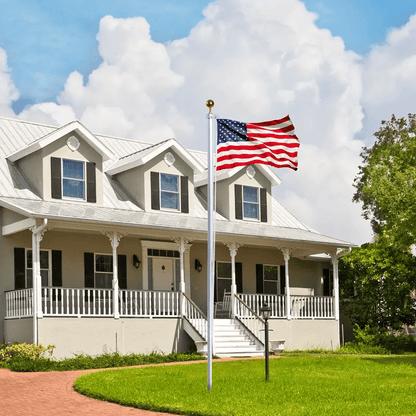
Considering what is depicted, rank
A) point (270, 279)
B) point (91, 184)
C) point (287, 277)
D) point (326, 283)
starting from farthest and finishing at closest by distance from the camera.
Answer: point (326, 283) → point (270, 279) → point (287, 277) → point (91, 184)

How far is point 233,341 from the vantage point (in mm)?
21766

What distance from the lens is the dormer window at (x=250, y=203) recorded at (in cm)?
2689

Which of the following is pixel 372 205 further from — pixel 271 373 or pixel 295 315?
pixel 271 373

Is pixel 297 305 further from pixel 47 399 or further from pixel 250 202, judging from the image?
pixel 47 399

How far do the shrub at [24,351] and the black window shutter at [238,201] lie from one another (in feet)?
32.9

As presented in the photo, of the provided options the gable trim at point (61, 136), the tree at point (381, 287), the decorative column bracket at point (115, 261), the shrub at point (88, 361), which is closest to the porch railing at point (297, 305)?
the tree at point (381, 287)

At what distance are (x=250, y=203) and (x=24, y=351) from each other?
1162 cm

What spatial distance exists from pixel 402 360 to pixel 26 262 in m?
11.4

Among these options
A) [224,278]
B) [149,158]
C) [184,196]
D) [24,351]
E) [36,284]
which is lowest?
[24,351]

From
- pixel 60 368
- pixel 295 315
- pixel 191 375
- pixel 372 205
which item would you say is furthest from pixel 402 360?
pixel 372 205

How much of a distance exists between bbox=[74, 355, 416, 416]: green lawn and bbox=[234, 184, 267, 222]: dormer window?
9552 mm

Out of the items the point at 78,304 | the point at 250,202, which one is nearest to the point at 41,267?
the point at 78,304

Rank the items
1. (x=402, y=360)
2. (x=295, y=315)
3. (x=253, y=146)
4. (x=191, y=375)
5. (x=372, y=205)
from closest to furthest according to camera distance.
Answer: (x=253, y=146) → (x=191, y=375) → (x=402, y=360) → (x=295, y=315) → (x=372, y=205)

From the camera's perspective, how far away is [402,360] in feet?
65.9
